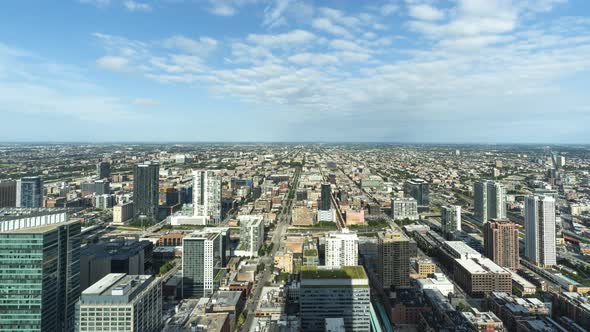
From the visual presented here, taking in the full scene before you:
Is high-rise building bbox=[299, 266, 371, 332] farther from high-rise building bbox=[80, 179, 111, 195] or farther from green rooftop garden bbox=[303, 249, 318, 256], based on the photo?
high-rise building bbox=[80, 179, 111, 195]

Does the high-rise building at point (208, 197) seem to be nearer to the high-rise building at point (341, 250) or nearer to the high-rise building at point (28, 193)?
the high-rise building at point (28, 193)

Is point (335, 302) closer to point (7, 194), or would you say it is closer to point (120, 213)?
point (120, 213)

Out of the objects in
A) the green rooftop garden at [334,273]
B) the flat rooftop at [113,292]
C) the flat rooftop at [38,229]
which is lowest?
the green rooftop garden at [334,273]

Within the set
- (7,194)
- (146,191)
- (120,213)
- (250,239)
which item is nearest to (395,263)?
(250,239)

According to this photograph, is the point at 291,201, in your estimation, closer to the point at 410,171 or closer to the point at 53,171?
the point at 410,171

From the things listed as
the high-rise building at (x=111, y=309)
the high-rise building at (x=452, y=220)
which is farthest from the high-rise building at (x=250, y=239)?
the high-rise building at (x=452, y=220)

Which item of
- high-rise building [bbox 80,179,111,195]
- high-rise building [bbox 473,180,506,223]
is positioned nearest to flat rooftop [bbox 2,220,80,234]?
high-rise building [bbox 473,180,506,223]
